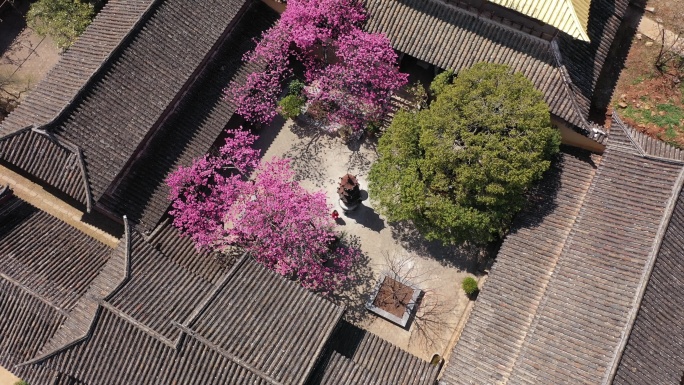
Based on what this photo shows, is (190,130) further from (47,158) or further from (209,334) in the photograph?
(209,334)

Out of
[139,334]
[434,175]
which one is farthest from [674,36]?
[139,334]

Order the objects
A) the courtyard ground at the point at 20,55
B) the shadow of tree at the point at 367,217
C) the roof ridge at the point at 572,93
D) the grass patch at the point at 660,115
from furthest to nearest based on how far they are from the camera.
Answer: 1. the courtyard ground at the point at 20,55
2. the grass patch at the point at 660,115
3. the shadow of tree at the point at 367,217
4. the roof ridge at the point at 572,93

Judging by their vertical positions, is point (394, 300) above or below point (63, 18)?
below

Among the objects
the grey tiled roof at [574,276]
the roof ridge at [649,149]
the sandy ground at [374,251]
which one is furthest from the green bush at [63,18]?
the roof ridge at [649,149]

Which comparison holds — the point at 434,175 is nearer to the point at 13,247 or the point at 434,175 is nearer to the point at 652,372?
the point at 652,372

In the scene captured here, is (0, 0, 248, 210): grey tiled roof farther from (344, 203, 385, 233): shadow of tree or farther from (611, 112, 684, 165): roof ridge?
(611, 112, 684, 165): roof ridge

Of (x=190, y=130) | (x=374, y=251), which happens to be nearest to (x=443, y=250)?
(x=374, y=251)

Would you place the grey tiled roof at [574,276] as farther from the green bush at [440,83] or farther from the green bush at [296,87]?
the green bush at [296,87]
